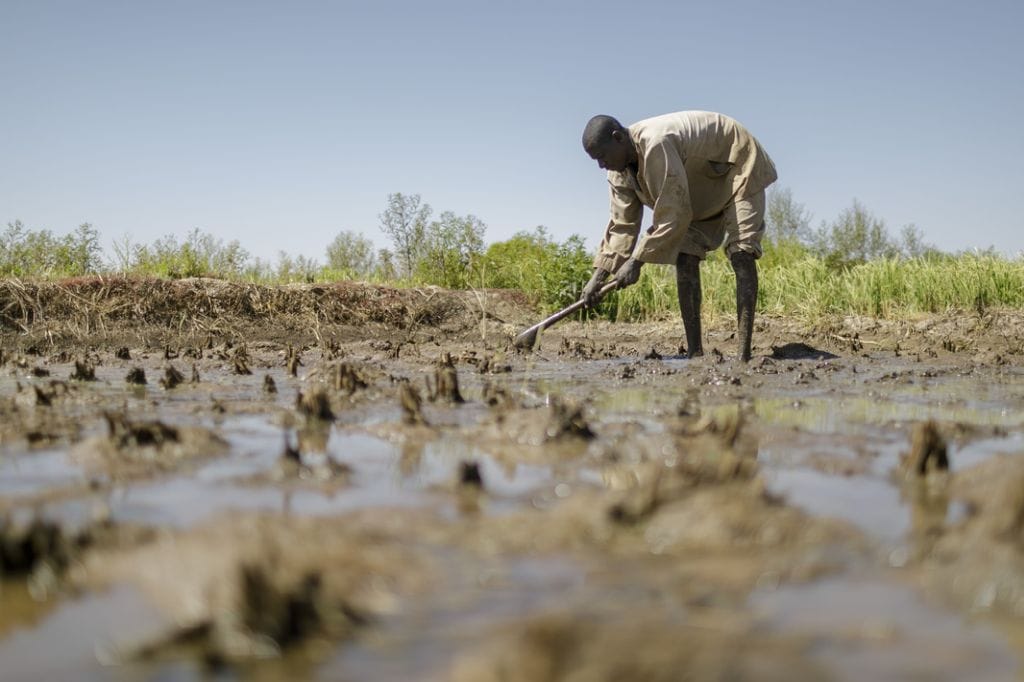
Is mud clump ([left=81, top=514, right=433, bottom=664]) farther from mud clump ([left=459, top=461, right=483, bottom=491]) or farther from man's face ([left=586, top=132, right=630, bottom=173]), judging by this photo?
man's face ([left=586, top=132, right=630, bottom=173])

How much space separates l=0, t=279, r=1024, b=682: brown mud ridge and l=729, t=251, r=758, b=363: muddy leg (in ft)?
6.21

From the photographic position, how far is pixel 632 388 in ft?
17.1

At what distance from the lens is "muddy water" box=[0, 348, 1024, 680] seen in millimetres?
1278

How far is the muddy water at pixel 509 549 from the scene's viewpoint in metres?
1.28

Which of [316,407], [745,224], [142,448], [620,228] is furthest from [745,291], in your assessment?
[142,448]

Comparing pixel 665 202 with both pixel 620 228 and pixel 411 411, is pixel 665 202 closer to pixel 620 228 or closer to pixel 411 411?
pixel 620 228

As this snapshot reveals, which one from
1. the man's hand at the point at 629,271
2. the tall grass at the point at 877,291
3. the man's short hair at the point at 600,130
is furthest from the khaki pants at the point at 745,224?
the tall grass at the point at 877,291

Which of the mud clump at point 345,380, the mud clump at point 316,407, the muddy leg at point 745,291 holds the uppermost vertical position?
the muddy leg at point 745,291

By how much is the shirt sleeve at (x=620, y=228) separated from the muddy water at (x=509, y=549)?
3.34 m

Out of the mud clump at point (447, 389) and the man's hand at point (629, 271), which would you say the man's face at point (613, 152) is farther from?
the mud clump at point (447, 389)

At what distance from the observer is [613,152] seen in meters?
6.14

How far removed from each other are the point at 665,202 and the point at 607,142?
1.96 feet

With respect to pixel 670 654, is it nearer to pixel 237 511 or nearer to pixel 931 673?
pixel 931 673

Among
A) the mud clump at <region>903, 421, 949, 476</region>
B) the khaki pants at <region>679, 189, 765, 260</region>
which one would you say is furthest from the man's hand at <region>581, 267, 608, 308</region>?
the mud clump at <region>903, 421, 949, 476</region>
